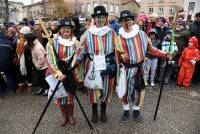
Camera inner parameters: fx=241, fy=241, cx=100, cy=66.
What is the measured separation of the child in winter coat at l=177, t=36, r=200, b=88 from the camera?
20.4 feet

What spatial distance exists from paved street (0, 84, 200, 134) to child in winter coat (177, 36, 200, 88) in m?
0.63

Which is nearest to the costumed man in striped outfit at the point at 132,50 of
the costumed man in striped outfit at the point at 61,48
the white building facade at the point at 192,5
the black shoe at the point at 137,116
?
the black shoe at the point at 137,116

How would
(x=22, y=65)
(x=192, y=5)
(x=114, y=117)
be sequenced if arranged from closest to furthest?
(x=114, y=117) < (x=22, y=65) < (x=192, y=5)

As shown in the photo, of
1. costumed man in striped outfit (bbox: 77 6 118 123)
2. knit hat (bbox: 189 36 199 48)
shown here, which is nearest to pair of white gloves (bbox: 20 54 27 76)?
costumed man in striped outfit (bbox: 77 6 118 123)

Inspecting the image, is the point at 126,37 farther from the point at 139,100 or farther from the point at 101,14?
the point at 139,100

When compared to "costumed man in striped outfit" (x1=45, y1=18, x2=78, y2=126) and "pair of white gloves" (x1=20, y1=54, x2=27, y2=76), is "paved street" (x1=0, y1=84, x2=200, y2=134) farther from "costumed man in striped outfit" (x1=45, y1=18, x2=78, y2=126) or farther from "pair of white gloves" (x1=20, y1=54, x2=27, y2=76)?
"costumed man in striped outfit" (x1=45, y1=18, x2=78, y2=126)

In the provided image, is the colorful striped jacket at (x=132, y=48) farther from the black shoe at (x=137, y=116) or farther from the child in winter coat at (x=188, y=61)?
the child in winter coat at (x=188, y=61)

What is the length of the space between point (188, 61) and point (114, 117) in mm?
2941

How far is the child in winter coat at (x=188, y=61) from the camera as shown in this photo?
6223 mm

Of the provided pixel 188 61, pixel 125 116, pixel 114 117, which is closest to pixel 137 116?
pixel 125 116

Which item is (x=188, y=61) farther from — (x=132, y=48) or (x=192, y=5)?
(x=192, y=5)

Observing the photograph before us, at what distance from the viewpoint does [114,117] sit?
4543mm

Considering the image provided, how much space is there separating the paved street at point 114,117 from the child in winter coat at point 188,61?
24.9 inches

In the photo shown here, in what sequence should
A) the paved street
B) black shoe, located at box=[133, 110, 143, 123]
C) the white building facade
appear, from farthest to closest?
the white building facade, black shoe, located at box=[133, 110, 143, 123], the paved street
